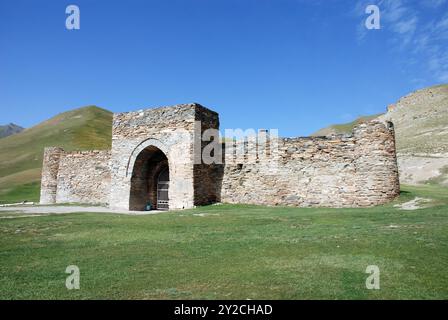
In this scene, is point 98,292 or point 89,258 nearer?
point 98,292

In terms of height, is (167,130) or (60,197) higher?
(167,130)

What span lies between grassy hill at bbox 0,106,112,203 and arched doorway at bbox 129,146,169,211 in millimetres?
20490

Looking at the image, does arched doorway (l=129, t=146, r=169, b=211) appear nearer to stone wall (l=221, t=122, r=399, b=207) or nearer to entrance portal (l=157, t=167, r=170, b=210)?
entrance portal (l=157, t=167, r=170, b=210)

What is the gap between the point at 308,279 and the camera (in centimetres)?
471

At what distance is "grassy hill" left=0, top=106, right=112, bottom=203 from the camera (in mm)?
39469

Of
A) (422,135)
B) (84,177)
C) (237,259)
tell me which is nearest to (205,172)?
(84,177)

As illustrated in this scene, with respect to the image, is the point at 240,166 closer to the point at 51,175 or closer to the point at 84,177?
the point at 84,177

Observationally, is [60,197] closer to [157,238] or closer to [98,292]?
[157,238]

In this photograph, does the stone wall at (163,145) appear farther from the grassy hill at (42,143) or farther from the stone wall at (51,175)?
the grassy hill at (42,143)

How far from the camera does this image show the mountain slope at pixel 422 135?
106 feet

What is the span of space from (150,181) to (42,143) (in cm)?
5168

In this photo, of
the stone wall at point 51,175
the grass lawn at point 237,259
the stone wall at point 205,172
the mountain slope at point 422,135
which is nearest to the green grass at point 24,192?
the stone wall at point 51,175

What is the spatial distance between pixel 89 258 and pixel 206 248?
7.16 ft
